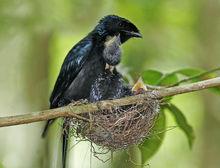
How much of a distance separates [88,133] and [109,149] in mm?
171

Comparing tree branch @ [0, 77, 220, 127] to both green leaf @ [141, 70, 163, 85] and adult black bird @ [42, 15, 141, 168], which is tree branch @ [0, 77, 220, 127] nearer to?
green leaf @ [141, 70, 163, 85]

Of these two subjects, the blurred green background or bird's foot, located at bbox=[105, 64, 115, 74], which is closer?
bird's foot, located at bbox=[105, 64, 115, 74]

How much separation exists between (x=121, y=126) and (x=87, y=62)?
683 mm

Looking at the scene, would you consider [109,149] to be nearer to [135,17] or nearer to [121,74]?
[121,74]

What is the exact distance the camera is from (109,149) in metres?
3.38

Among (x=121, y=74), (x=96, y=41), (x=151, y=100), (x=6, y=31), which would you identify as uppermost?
(x=6, y=31)

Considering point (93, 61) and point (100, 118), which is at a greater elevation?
point (93, 61)

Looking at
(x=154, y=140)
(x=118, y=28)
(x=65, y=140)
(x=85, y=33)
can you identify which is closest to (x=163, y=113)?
(x=154, y=140)

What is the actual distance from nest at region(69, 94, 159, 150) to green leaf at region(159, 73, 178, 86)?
14 cm

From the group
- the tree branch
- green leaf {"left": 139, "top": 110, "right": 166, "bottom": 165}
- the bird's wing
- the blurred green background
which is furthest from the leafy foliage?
the blurred green background

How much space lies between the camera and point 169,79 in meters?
3.19

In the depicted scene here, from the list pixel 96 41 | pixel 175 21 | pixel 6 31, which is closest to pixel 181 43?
pixel 175 21

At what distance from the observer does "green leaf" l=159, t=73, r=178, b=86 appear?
3170mm

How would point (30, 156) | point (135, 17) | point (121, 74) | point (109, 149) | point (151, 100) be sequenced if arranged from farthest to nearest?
point (135, 17)
point (30, 156)
point (121, 74)
point (109, 149)
point (151, 100)
